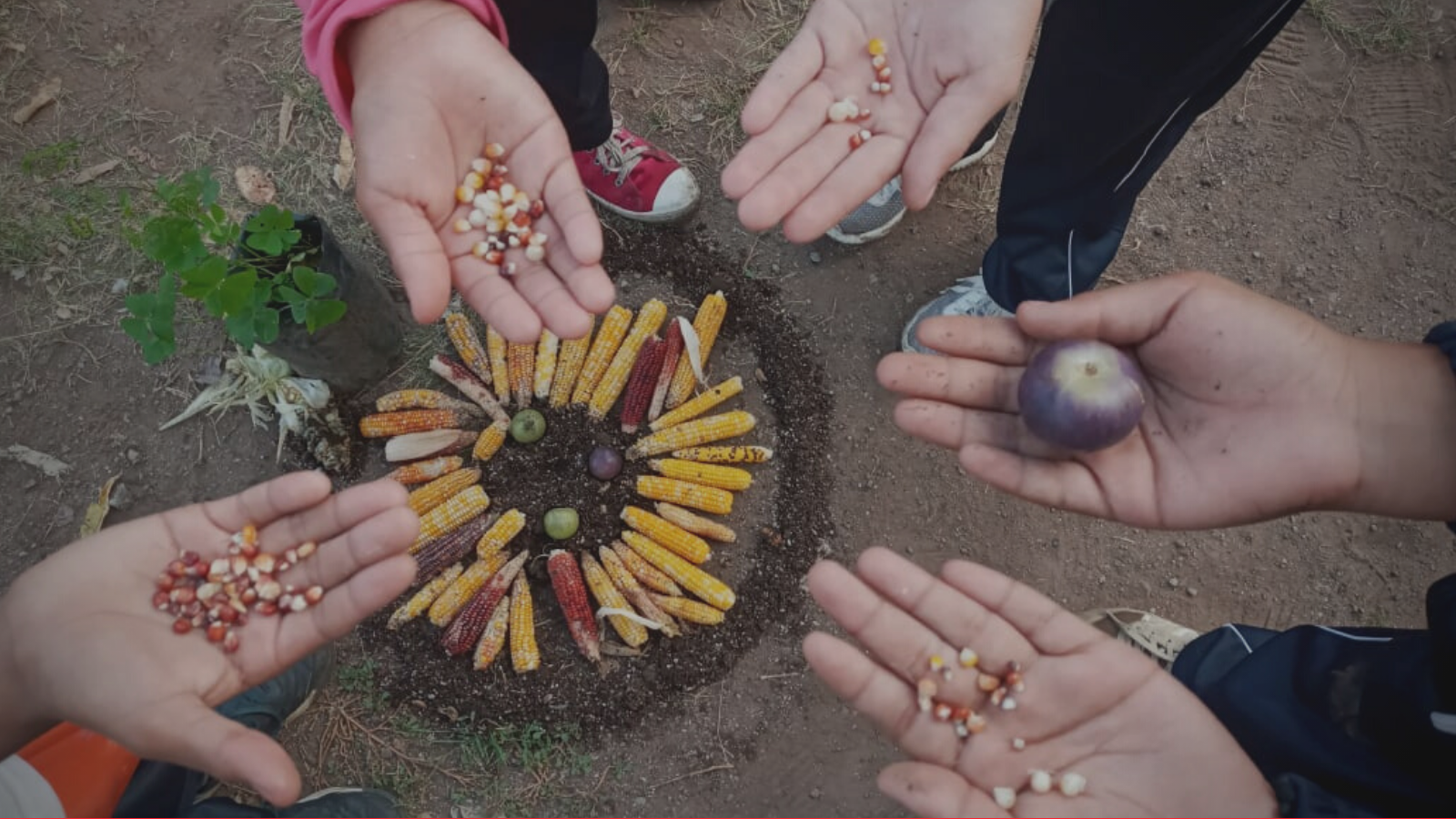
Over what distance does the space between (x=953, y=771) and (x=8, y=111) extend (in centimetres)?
547

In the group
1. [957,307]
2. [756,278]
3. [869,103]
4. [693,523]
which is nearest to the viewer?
[869,103]

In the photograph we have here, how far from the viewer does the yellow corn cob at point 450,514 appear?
156 inches

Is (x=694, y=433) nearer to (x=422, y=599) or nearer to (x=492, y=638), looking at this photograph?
(x=492, y=638)

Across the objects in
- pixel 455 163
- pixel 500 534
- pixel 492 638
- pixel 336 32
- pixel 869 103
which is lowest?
pixel 492 638

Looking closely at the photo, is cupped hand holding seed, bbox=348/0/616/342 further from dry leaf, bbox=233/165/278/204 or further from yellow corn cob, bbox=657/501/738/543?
dry leaf, bbox=233/165/278/204

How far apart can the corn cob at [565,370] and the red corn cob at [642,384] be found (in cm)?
25

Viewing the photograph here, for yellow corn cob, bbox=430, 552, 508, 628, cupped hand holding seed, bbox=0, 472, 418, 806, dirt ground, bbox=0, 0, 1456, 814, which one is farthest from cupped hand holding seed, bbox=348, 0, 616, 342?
dirt ground, bbox=0, 0, 1456, 814

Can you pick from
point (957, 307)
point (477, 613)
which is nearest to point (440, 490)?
point (477, 613)

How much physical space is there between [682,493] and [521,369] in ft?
2.93

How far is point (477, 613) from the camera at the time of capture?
3.89m

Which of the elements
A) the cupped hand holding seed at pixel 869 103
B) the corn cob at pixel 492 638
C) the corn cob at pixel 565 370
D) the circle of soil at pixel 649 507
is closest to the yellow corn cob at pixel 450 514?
the circle of soil at pixel 649 507

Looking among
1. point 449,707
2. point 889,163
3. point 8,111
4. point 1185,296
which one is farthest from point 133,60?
point 1185,296

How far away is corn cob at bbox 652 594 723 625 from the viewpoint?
12.9 feet

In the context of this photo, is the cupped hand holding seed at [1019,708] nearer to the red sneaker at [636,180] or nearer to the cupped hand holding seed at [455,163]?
the cupped hand holding seed at [455,163]
